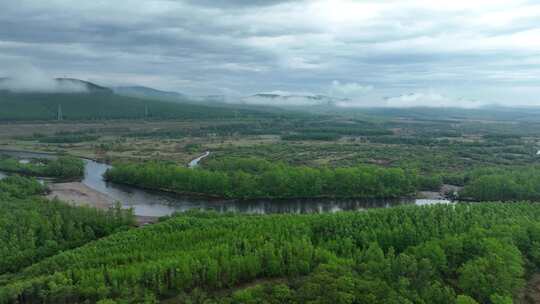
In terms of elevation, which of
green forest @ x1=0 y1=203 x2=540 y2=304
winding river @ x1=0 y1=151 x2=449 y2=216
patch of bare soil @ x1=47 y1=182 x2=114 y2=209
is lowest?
winding river @ x1=0 y1=151 x2=449 y2=216

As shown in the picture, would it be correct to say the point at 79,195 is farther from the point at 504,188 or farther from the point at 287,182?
the point at 504,188

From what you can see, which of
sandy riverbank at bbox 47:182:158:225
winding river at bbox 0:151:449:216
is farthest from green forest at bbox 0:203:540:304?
sandy riverbank at bbox 47:182:158:225

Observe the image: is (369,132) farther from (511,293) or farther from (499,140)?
(511,293)

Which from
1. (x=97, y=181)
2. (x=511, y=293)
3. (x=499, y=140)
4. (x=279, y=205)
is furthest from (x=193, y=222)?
(x=499, y=140)

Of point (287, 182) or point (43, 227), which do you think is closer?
point (43, 227)

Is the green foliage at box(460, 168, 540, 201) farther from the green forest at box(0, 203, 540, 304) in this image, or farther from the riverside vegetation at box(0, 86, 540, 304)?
the green forest at box(0, 203, 540, 304)

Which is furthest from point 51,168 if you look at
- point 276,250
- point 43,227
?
point 276,250

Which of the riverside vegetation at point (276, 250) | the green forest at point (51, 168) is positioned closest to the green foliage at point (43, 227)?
the riverside vegetation at point (276, 250)

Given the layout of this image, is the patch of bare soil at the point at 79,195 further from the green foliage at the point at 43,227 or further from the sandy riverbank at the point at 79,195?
the green foliage at the point at 43,227
